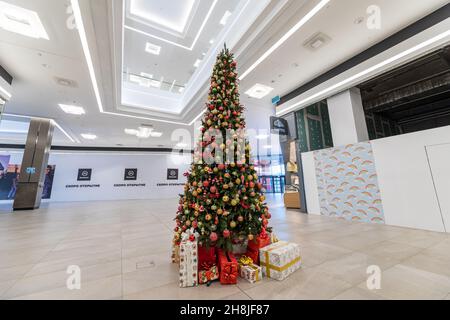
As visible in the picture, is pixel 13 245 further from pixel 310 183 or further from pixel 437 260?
pixel 310 183

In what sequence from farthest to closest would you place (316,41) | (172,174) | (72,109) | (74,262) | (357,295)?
(172,174), (72,109), (316,41), (74,262), (357,295)

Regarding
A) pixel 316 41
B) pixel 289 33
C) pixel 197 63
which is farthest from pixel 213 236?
pixel 197 63

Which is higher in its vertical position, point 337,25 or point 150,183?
point 337,25

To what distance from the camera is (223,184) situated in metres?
2.01

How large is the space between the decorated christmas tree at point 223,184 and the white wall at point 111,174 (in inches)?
497

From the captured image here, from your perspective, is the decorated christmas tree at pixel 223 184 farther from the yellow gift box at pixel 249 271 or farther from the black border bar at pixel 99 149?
the black border bar at pixel 99 149

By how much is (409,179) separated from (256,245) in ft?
13.4

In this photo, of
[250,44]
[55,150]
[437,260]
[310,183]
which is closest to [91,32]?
[250,44]

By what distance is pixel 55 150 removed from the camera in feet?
39.3

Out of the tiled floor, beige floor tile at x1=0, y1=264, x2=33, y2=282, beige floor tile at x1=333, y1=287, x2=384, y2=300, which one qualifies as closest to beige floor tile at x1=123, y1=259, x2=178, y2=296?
the tiled floor

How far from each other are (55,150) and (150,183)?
21.1 ft

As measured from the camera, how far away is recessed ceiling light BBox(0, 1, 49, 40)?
9.95 feet

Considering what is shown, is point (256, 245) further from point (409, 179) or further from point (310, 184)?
point (310, 184)

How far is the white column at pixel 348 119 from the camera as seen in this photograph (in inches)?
196
